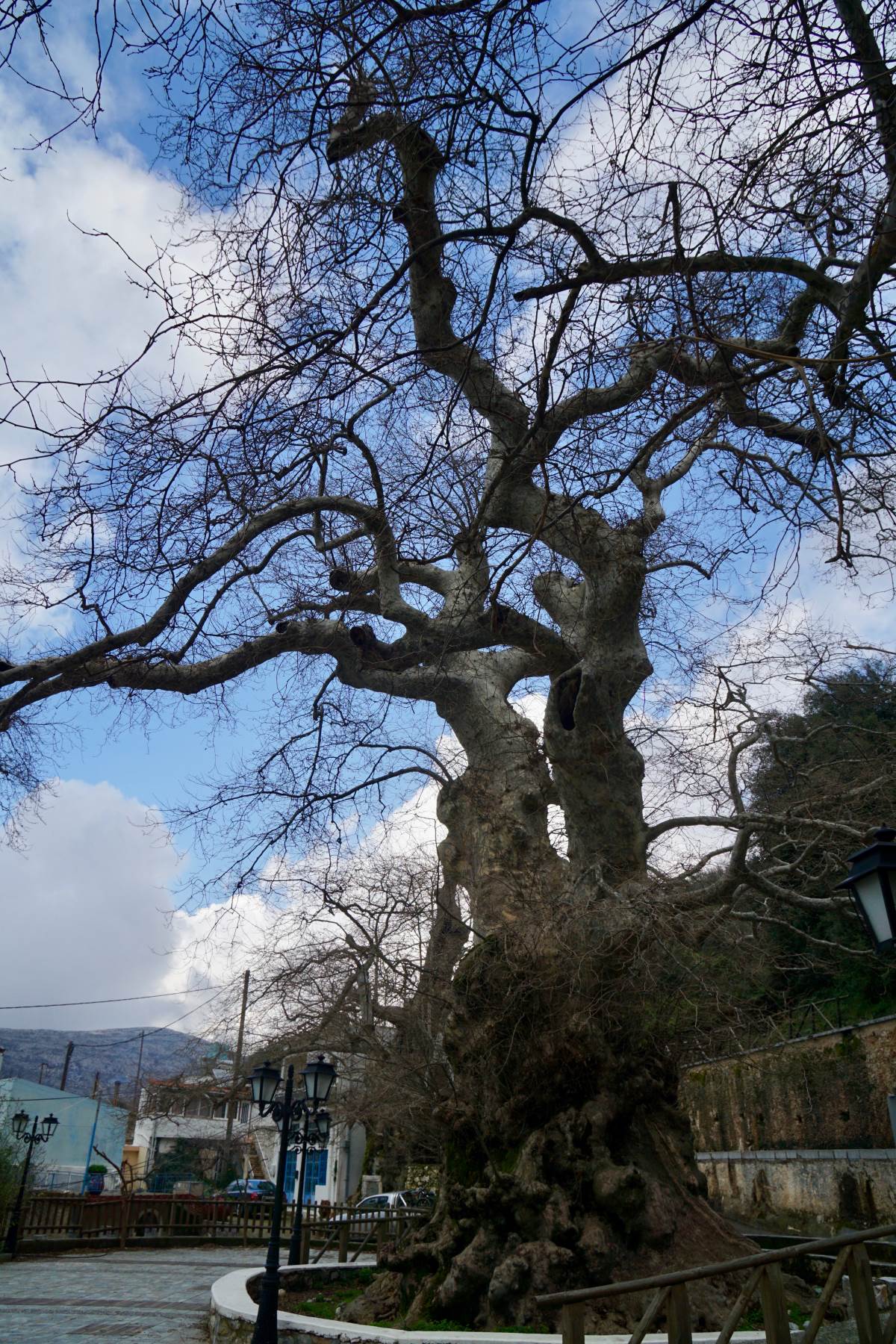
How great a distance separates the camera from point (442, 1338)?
5.91 metres

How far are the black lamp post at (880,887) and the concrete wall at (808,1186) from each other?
38.3 ft

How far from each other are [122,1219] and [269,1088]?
1344cm

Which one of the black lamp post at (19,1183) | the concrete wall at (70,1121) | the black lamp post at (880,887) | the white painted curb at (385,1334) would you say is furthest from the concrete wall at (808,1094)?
the concrete wall at (70,1121)

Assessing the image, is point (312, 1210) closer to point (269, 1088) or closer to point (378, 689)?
point (269, 1088)

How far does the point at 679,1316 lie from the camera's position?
14.0 ft

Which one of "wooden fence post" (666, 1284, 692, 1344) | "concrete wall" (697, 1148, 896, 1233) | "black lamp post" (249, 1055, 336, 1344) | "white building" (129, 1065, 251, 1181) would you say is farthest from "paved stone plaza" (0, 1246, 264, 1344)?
"concrete wall" (697, 1148, 896, 1233)

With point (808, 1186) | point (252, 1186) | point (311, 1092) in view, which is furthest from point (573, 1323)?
point (252, 1186)

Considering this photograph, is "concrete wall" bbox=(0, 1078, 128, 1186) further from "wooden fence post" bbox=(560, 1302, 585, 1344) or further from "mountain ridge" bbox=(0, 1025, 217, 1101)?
"wooden fence post" bbox=(560, 1302, 585, 1344)

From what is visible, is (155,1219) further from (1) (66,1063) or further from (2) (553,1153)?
(1) (66,1063)

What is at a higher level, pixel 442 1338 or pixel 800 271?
pixel 800 271

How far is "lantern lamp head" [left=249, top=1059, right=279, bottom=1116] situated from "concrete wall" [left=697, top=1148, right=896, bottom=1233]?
7.63 m

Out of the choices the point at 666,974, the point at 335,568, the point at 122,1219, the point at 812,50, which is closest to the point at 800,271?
the point at 812,50

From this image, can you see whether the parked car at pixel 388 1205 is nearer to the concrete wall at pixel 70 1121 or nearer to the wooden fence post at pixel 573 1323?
the wooden fence post at pixel 573 1323

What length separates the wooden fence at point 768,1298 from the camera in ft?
13.6
